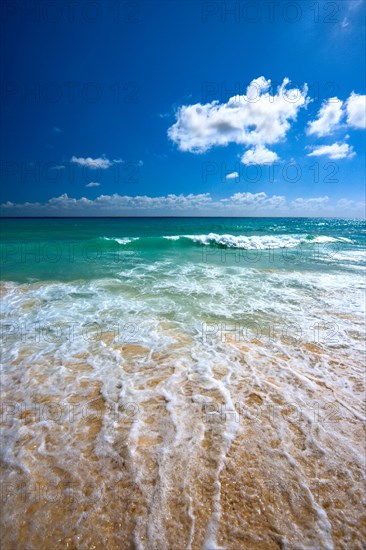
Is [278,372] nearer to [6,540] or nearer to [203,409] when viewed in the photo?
[203,409]

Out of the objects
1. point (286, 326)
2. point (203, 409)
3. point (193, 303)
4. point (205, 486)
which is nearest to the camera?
point (205, 486)

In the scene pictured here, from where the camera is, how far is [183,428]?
359 centimetres

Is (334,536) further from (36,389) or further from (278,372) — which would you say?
(36,389)

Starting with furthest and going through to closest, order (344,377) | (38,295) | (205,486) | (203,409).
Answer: (38,295)
(344,377)
(203,409)
(205,486)

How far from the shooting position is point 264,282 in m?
11.4

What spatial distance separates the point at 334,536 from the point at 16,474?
3.33 metres

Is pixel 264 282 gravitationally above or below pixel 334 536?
above

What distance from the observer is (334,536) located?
244 cm

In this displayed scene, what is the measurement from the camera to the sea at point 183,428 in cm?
251

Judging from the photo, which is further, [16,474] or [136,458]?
[136,458]

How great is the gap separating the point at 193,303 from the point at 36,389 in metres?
5.20

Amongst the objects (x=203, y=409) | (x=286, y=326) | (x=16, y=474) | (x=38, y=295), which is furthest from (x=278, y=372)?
(x=38, y=295)

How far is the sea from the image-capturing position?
2506 millimetres

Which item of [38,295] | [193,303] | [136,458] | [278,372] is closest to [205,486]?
[136,458]
